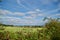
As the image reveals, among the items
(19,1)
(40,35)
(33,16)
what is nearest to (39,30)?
(40,35)

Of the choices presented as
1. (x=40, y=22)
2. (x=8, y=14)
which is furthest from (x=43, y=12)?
(x=8, y=14)

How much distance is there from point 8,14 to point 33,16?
453 mm

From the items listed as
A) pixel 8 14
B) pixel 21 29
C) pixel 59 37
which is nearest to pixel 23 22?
pixel 21 29

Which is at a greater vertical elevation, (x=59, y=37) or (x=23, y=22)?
(x=23, y=22)

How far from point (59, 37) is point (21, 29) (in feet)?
2.29

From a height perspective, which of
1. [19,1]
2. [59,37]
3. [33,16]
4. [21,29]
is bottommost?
[59,37]

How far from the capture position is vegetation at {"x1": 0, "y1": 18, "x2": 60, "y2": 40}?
8.44ft

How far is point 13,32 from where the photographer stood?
2.58 meters

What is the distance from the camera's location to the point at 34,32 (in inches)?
104

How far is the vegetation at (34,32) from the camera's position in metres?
2.57

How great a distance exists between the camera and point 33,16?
2676 mm

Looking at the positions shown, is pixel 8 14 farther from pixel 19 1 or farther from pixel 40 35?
pixel 40 35

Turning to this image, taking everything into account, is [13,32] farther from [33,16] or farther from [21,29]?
[33,16]

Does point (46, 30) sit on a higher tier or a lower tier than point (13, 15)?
lower
